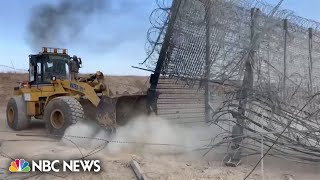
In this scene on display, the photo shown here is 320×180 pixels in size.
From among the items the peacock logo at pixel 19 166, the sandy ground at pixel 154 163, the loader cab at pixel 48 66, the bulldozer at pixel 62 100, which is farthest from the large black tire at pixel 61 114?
the peacock logo at pixel 19 166

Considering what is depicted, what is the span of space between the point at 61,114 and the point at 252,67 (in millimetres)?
5308

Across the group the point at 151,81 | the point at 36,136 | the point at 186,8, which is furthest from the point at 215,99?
the point at 36,136

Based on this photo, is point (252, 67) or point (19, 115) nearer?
point (252, 67)

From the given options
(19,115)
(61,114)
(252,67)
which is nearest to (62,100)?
(61,114)

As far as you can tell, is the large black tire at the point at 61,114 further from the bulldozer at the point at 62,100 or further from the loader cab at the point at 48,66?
the loader cab at the point at 48,66

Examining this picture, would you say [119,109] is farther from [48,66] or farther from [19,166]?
[19,166]

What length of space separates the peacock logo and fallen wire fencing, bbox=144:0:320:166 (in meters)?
3.66

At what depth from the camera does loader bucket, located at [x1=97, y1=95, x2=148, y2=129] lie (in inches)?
416

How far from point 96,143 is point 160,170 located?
8.94 ft

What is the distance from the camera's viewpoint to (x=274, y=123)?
8320mm

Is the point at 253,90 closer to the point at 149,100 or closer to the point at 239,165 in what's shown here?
the point at 239,165

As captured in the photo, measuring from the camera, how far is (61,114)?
11328mm

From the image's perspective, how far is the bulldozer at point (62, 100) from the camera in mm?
10930

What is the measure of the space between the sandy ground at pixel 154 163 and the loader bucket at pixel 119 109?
2.24 ft
